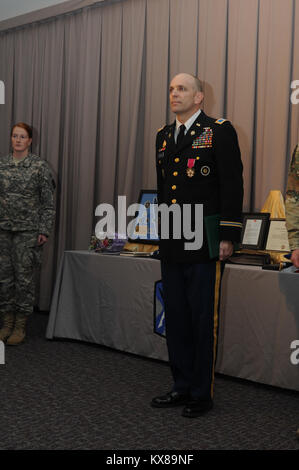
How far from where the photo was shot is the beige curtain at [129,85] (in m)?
3.39

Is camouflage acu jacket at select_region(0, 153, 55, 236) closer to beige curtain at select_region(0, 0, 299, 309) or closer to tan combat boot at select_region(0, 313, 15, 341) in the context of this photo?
tan combat boot at select_region(0, 313, 15, 341)

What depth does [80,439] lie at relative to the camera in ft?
6.40

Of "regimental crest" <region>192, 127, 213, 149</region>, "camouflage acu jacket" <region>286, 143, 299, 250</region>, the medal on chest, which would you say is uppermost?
"regimental crest" <region>192, 127, 213, 149</region>

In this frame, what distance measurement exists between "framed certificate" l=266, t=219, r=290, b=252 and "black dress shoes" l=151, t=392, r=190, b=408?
3.36ft

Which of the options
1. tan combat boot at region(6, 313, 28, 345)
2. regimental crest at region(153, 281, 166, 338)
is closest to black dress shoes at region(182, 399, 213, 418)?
Result: regimental crest at region(153, 281, 166, 338)

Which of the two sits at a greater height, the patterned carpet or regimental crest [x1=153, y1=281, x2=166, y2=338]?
regimental crest [x1=153, y1=281, x2=166, y2=338]

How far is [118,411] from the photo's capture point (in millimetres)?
2271

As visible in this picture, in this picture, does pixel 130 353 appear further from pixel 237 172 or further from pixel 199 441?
pixel 237 172

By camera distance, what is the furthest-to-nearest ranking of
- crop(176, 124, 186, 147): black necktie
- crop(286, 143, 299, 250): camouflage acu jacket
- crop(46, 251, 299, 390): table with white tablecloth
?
crop(46, 251, 299, 390): table with white tablecloth, crop(176, 124, 186, 147): black necktie, crop(286, 143, 299, 250): camouflage acu jacket

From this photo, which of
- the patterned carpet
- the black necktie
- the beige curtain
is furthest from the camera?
the beige curtain

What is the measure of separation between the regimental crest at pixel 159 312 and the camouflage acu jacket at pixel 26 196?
3.07 ft

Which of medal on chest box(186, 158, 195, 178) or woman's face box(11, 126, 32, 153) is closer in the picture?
medal on chest box(186, 158, 195, 178)

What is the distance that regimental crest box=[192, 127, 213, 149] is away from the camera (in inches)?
87.7

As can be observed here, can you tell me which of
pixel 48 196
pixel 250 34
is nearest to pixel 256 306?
pixel 48 196
